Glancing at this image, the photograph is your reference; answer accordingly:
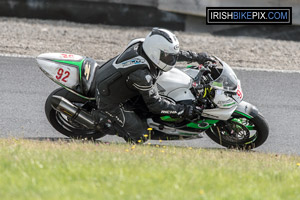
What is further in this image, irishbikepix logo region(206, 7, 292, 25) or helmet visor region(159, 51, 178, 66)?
irishbikepix logo region(206, 7, 292, 25)

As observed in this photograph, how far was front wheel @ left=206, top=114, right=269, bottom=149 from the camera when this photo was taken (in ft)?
22.0

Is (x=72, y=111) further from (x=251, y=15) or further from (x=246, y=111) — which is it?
(x=251, y=15)

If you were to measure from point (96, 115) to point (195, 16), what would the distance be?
5.73 meters

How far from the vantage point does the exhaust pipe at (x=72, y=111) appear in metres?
6.62

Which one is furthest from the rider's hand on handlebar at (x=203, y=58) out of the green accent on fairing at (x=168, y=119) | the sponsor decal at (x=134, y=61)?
the sponsor decal at (x=134, y=61)

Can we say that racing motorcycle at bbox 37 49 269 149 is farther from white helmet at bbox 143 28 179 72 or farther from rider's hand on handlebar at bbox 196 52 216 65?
white helmet at bbox 143 28 179 72

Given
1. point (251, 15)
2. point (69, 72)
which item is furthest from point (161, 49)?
point (251, 15)

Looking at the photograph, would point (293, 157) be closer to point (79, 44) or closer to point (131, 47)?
point (131, 47)

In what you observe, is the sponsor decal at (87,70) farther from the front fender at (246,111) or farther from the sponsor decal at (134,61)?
the front fender at (246,111)

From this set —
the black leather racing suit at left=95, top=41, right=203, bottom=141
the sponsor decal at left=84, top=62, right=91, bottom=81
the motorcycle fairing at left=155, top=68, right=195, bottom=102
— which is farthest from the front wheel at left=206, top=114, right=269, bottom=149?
the sponsor decal at left=84, top=62, right=91, bottom=81

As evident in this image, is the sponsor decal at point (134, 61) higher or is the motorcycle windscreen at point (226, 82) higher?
the sponsor decal at point (134, 61)

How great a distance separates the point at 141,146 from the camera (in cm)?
655

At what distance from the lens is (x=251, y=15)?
11.6 meters

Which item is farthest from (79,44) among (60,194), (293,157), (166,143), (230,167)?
(60,194)
